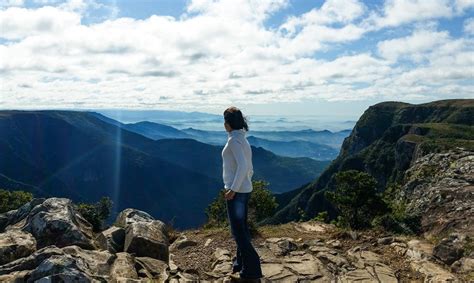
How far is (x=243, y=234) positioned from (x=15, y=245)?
5989 mm

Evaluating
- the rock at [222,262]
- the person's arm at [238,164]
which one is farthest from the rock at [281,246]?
the person's arm at [238,164]

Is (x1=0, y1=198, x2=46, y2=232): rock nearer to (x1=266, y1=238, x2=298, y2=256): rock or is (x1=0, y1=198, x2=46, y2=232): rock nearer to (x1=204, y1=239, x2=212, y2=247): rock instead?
(x1=204, y1=239, x2=212, y2=247): rock

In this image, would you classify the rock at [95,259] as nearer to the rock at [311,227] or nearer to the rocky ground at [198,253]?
the rocky ground at [198,253]

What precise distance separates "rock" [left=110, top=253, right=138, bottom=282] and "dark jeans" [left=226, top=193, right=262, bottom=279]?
260 centimetres

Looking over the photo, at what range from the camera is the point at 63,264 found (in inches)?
300

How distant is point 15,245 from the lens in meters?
10.3

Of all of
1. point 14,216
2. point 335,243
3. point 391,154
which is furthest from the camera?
point 391,154

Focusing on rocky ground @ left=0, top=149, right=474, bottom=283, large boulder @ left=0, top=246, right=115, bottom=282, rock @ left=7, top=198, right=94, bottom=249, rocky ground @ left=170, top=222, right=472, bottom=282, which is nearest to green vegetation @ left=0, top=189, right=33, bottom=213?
rocky ground @ left=0, top=149, right=474, bottom=283

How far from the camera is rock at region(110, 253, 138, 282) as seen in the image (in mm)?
9305

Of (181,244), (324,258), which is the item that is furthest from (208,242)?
(324,258)

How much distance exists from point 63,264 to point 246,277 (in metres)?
4.03

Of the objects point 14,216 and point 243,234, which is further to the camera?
point 14,216

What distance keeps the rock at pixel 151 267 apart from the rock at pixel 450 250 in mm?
7785

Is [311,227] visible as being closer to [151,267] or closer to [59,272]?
[151,267]
